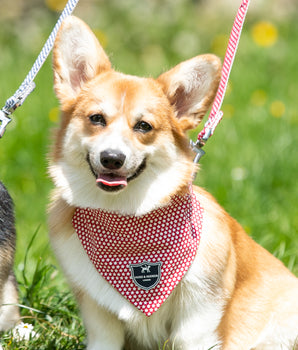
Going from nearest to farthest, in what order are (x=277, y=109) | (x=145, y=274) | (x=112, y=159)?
(x=112, y=159) → (x=145, y=274) → (x=277, y=109)

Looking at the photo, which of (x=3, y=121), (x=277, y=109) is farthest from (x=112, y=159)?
(x=277, y=109)

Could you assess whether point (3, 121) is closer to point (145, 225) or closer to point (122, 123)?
point (122, 123)

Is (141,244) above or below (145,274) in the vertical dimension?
above

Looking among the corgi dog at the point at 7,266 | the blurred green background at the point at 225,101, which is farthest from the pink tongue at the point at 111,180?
the corgi dog at the point at 7,266

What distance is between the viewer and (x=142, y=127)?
2.85 metres

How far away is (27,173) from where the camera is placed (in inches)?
225

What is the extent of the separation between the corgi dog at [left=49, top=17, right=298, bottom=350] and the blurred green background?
308mm

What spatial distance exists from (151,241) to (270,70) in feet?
15.5

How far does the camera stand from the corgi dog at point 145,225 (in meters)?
2.86

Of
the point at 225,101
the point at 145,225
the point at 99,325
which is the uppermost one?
the point at 145,225

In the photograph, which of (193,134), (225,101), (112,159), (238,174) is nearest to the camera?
(112,159)

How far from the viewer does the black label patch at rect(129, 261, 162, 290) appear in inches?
115

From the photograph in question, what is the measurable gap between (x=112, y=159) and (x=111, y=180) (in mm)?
142

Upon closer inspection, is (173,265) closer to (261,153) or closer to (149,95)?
(149,95)
